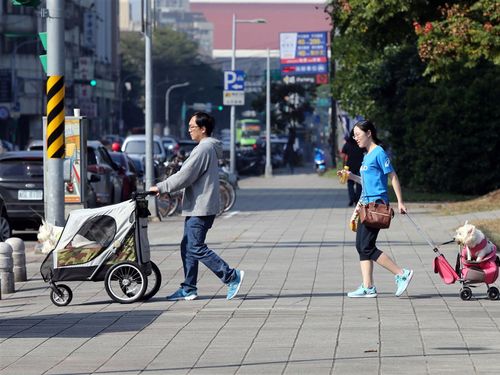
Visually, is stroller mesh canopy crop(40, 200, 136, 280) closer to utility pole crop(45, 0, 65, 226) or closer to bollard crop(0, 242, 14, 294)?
bollard crop(0, 242, 14, 294)

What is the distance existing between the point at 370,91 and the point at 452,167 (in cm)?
695

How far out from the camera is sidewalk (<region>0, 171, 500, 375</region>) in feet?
32.0

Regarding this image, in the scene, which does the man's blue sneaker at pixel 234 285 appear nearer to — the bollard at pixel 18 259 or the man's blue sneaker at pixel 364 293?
the man's blue sneaker at pixel 364 293

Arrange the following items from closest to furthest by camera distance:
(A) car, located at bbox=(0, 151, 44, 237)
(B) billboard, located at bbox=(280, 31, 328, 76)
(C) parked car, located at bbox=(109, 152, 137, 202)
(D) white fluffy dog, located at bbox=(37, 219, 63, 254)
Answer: (D) white fluffy dog, located at bbox=(37, 219, 63, 254) → (A) car, located at bbox=(0, 151, 44, 237) → (C) parked car, located at bbox=(109, 152, 137, 202) → (B) billboard, located at bbox=(280, 31, 328, 76)

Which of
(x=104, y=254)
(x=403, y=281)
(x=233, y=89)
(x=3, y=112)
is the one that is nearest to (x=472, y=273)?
(x=403, y=281)

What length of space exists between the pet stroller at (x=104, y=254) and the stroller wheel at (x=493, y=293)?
330cm

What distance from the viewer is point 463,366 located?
31.2ft

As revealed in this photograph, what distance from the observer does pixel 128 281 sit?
1355 cm

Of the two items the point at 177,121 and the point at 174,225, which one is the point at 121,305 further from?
the point at 177,121

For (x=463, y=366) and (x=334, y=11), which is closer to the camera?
(x=463, y=366)

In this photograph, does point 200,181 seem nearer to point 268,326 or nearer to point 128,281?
point 128,281

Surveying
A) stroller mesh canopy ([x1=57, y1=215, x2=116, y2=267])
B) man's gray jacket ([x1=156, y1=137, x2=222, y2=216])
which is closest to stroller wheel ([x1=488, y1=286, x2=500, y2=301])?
man's gray jacket ([x1=156, y1=137, x2=222, y2=216])

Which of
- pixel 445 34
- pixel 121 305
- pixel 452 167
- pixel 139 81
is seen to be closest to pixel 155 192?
pixel 121 305

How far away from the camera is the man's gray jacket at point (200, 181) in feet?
43.8
